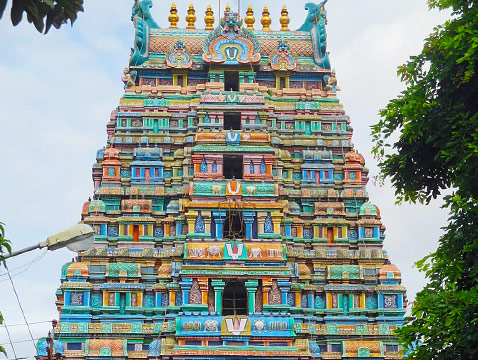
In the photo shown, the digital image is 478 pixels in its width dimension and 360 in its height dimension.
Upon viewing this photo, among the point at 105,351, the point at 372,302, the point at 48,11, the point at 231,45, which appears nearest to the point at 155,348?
the point at 105,351

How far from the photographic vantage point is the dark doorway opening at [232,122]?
3419 centimetres

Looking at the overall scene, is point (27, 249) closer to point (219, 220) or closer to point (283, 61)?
point (219, 220)

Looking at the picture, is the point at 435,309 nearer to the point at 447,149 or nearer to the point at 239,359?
the point at 447,149

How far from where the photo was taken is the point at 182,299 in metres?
29.0

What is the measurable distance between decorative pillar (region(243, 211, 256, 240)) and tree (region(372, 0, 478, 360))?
12744 millimetres

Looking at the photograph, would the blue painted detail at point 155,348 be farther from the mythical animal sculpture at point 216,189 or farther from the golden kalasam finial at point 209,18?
the golden kalasam finial at point 209,18

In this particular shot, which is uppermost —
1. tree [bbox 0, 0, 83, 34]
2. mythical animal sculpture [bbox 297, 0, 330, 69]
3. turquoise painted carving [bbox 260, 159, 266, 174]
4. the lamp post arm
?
mythical animal sculpture [bbox 297, 0, 330, 69]

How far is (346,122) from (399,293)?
289 inches

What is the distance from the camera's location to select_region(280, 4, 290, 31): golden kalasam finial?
1513 inches

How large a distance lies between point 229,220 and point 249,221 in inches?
28.6

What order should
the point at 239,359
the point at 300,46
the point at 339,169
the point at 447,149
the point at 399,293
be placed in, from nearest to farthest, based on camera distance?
the point at 447,149 → the point at 239,359 → the point at 399,293 → the point at 339,169 → the point at 300,46

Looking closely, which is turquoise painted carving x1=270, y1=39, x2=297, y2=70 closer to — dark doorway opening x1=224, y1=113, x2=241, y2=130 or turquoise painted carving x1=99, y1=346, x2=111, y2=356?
dark doorway opening x1=224, y1=113, x2=241, y2=130

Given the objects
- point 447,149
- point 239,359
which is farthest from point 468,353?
point 239,359

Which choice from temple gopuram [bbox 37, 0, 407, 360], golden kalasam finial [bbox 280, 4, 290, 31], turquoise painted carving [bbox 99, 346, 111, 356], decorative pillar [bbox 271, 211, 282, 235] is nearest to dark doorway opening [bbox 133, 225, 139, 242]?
temple gopuram [bbox 37, 0, 407, 360]
